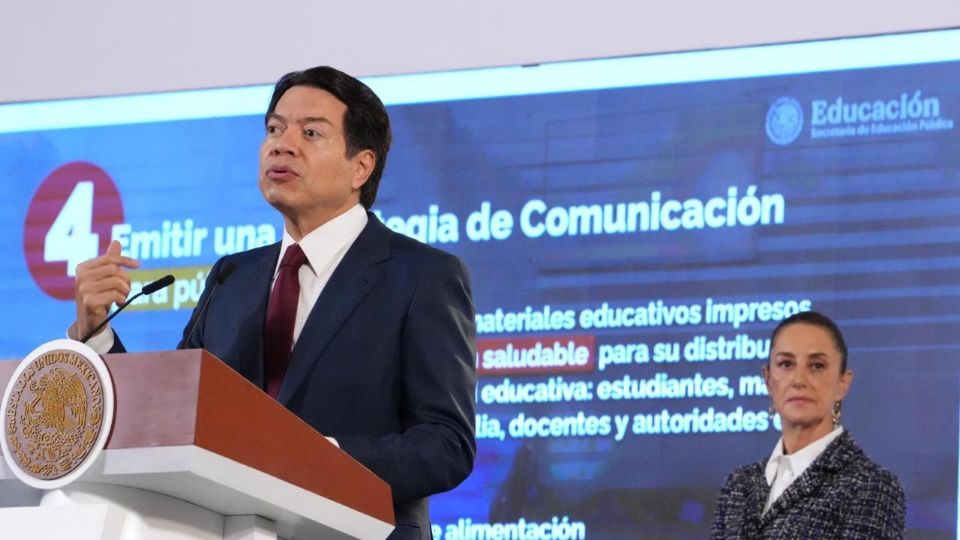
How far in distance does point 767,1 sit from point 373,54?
1234mm

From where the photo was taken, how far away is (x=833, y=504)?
3385 mm

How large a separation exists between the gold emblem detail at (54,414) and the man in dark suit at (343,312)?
1.62 feet

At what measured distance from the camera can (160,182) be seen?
482 centimetres

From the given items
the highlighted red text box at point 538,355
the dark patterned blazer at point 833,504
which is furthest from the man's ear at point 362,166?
the highlighted red text box at point 538,355

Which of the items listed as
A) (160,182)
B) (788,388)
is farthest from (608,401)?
(160,182)

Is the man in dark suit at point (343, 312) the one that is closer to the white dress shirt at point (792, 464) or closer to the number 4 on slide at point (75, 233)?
the white dress shirt at point (792, 464)

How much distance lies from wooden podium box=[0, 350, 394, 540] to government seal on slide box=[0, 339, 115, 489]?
0.05 feet

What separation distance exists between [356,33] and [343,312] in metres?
2.62

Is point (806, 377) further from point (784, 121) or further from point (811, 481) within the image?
point (784, 121)

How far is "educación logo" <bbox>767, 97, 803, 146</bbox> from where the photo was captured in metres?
4.13

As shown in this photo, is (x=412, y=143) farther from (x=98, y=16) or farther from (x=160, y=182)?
(x=98, y=16)

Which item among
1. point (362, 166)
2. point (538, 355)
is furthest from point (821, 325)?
point (362, 166)

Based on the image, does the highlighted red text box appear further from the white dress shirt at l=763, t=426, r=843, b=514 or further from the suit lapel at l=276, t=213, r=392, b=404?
the suit lapel at l=276, t=213, r=392, b=404

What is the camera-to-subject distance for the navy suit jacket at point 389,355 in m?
2.13
